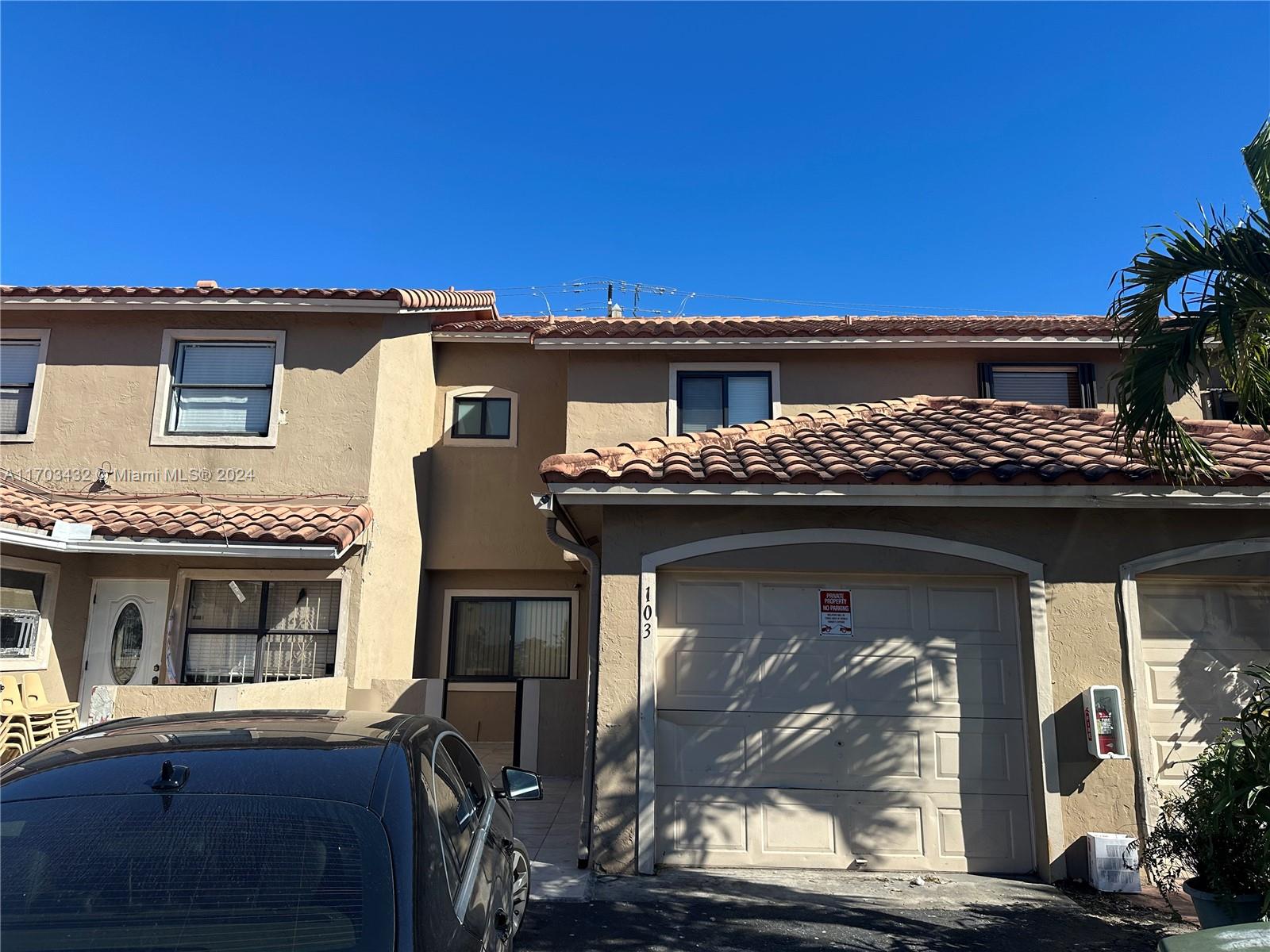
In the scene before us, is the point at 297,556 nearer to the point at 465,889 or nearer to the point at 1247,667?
the point at 465,889

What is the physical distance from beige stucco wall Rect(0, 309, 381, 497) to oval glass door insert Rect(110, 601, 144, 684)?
1.60 metres

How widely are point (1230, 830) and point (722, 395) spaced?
7.91 metres

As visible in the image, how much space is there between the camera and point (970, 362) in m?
12.0

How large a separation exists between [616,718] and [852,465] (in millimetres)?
2852

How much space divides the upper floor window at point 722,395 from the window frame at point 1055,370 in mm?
2947

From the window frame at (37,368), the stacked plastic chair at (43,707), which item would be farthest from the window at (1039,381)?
the window frame at (37,368)

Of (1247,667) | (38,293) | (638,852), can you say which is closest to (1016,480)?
(1247,667)

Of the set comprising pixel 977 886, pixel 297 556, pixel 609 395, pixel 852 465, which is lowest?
pixel 977 886

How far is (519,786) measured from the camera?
4.55 metres

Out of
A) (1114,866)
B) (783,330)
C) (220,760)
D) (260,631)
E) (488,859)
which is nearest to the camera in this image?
(220,760)

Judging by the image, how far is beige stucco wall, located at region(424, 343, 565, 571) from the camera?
12195 millimetres

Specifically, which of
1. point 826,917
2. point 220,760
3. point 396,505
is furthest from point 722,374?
point 220,760

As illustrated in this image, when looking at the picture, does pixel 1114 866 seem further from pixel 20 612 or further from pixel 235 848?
pixel 20 612

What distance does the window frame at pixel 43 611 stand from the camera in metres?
9.40
